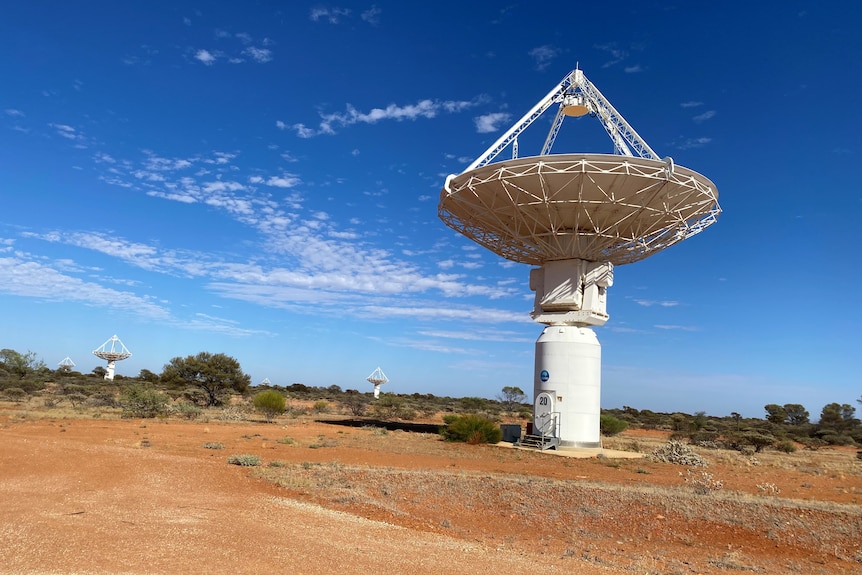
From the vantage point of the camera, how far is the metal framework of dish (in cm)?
2166

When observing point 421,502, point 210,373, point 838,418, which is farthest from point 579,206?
point 838,418

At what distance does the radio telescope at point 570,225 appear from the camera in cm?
2233

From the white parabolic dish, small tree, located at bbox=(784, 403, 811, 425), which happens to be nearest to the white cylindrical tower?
the white parabolic dish

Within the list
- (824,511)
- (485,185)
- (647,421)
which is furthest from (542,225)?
(647,421)

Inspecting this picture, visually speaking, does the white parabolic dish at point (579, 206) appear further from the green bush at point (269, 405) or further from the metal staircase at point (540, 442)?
the green bush at point (269, 405)

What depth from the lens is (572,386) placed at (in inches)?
1001

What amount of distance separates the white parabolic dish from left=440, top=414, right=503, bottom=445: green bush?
8128mm

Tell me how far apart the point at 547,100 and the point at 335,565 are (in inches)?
989

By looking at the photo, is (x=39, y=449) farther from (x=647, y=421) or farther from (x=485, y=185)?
(x=647, y=421)

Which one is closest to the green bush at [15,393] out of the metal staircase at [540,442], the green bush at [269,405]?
the green bush at [269,405]

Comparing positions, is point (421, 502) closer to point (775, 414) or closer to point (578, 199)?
point (578, 199)

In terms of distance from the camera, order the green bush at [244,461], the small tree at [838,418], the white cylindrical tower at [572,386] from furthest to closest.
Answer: the small tree at [838,418] < the white cylindrical tower at [572,386] < the green bush at [244,461]

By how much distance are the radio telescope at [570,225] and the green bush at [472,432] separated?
203 centimetres

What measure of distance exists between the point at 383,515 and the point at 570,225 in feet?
57.5
